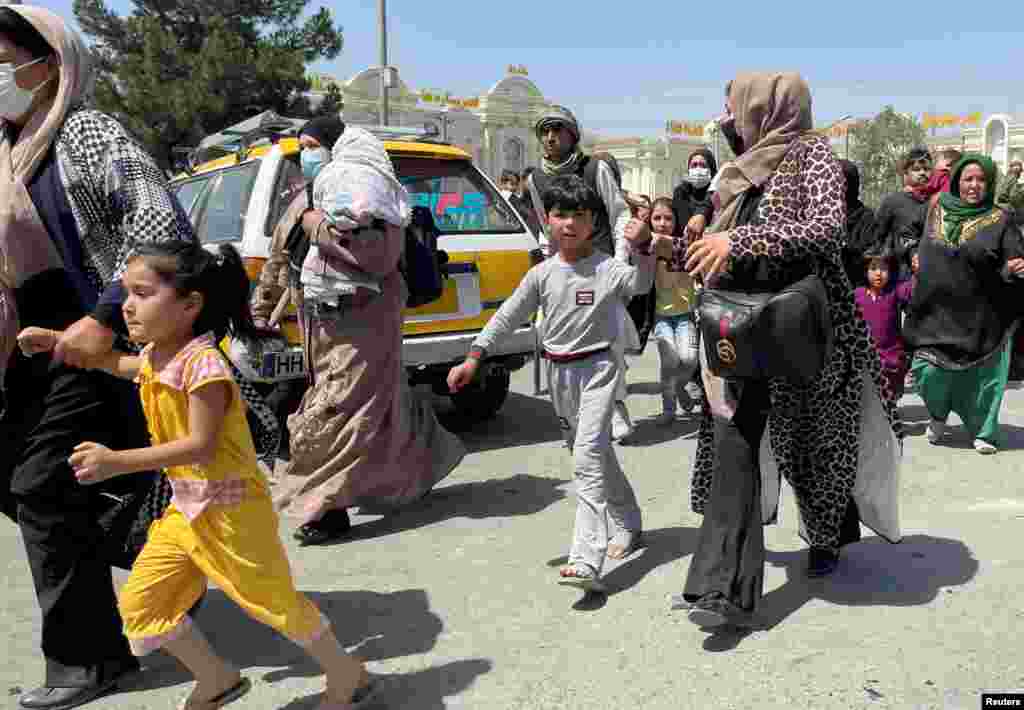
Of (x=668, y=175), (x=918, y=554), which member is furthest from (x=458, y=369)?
(x=668, y=175)

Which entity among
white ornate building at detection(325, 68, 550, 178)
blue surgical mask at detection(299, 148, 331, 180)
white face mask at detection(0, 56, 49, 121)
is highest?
white face mask at detection(0, 56, 49, 121)

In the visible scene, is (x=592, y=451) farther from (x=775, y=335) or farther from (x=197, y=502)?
(x=197, y=502)

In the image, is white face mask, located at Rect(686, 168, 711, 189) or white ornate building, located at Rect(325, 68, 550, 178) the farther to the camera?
white ornate building, located at Rect(325, 68, 550, 178)

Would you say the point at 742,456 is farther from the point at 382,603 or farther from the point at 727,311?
the point at 382,603

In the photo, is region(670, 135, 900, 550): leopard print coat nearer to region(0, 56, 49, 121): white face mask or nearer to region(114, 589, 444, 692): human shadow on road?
region(114, 589, 444, 692): human shadow on road

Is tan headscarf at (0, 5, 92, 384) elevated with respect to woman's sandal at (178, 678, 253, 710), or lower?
elevated

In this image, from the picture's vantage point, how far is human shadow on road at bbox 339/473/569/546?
4.74 m

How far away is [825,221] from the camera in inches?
126

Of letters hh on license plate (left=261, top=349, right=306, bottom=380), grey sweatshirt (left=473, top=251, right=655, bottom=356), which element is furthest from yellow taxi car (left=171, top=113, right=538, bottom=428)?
grey sweatshirt (left=473, top=251, right=655, bottom=356)

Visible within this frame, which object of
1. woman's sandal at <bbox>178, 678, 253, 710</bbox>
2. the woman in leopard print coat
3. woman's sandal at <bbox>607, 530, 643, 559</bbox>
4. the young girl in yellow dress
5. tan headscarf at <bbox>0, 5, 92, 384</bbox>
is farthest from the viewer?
woman's sandal at <bbox>607, 530, 643, 559</bbox>

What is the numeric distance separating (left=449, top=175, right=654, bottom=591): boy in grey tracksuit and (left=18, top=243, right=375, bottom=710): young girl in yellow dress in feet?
3.71

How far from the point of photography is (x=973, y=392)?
5.93m

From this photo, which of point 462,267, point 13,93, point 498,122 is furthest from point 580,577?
point 498,122

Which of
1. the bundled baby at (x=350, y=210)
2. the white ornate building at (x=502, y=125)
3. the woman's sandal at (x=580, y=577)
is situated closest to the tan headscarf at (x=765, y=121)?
the woman's sandal at (x=580, y=577)
